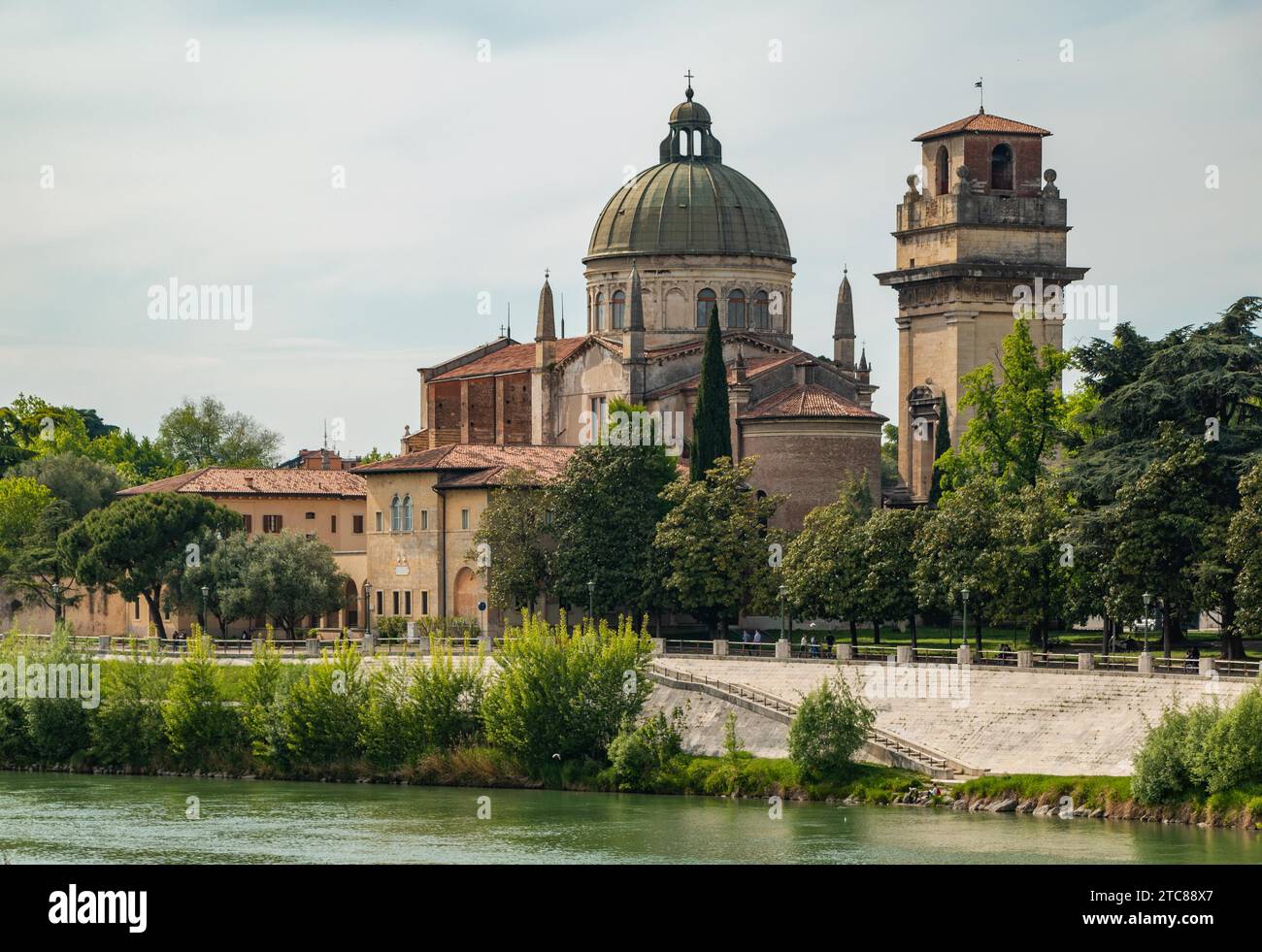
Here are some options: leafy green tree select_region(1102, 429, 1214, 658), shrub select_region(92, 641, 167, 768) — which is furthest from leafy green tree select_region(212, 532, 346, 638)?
leafy green tree select_region(1102, 429, 1214, 658)

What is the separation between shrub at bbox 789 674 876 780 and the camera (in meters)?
56.8

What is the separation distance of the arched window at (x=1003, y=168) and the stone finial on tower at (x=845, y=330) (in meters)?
6.82

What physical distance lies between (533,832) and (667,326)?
42.3 m

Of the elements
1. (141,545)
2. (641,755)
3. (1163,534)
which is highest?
(141,545)

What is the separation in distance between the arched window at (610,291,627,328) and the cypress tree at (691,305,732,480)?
1574 cm

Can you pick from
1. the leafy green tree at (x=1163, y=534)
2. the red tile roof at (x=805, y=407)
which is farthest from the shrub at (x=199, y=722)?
the red tile roof at (x=805, y=407)

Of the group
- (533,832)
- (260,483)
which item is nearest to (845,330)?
(260,483)

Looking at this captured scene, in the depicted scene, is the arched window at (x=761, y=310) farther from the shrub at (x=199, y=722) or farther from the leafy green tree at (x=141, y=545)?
the shrub at (x=199, y=722)

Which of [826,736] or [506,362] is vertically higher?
[506,362]

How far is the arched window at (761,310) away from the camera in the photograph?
93062 mm

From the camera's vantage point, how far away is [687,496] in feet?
242

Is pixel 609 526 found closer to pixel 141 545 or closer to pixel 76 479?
pixel 141 545

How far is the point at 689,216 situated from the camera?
92688mm
